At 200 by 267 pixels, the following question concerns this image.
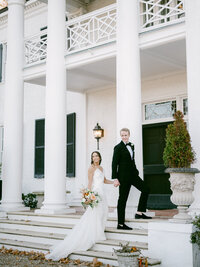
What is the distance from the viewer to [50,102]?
1055cm

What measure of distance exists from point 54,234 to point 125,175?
2443 mm

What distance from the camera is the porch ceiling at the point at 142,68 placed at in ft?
31.0

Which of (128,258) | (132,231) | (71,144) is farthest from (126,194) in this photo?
(71,144)

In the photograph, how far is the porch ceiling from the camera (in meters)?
9.44

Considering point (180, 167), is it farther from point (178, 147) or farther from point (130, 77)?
point (130, 77)

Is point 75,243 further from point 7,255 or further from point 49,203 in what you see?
point 49,203

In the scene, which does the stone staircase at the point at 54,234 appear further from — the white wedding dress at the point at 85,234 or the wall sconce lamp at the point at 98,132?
the wall sconce lamp at the point at 98,132

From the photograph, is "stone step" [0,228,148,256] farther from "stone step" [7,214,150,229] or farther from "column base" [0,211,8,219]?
"column base" [0,211,8,219]

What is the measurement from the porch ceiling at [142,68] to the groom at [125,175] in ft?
8.62

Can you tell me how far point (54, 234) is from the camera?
894 cm

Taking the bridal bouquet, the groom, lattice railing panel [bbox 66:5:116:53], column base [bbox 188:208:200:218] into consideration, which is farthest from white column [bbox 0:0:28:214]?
column base [bbox 188:208:200:218]

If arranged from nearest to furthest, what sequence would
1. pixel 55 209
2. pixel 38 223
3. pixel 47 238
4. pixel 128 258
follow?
pixel 128 258, pixel 47 238, pixel 38 223, pixel 55 209

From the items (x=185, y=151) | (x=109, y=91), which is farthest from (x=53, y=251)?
(x=109, y=91)

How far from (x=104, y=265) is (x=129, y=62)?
4376 mm
